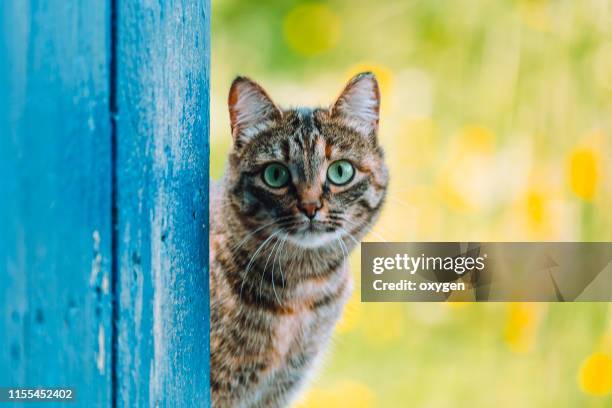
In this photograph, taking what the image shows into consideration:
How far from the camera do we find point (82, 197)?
2.60 feet

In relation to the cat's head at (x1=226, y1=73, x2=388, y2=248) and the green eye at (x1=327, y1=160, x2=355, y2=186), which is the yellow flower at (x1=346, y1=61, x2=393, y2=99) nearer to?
the cat's head at (x1=226, y1=73, x2=388, y2=248)

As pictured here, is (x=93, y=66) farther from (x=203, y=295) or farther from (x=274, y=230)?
(x=274, y=230)

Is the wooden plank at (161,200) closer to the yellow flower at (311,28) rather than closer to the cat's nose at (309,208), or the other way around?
the cat's nose at (309,208)

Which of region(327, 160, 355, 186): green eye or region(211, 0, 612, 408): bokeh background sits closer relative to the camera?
region(327, 160, 355, 186): green eye

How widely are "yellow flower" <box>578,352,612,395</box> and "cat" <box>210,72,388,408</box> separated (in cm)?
61

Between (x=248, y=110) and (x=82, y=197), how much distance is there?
539 mm

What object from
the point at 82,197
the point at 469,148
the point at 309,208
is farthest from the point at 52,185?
the point at 469,148

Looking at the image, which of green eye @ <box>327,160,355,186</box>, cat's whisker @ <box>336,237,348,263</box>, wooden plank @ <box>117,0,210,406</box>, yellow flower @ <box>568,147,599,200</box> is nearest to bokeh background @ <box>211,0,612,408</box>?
yellow flower @ <box>568,147,599,200</box>

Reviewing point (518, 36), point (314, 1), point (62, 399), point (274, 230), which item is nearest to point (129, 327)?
point (62, 399)

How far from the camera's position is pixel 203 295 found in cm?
100

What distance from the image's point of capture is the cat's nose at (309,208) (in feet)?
3.94

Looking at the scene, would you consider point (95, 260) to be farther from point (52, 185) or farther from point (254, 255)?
point (254, 255)

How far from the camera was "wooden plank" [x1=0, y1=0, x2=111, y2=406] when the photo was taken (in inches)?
30.6
